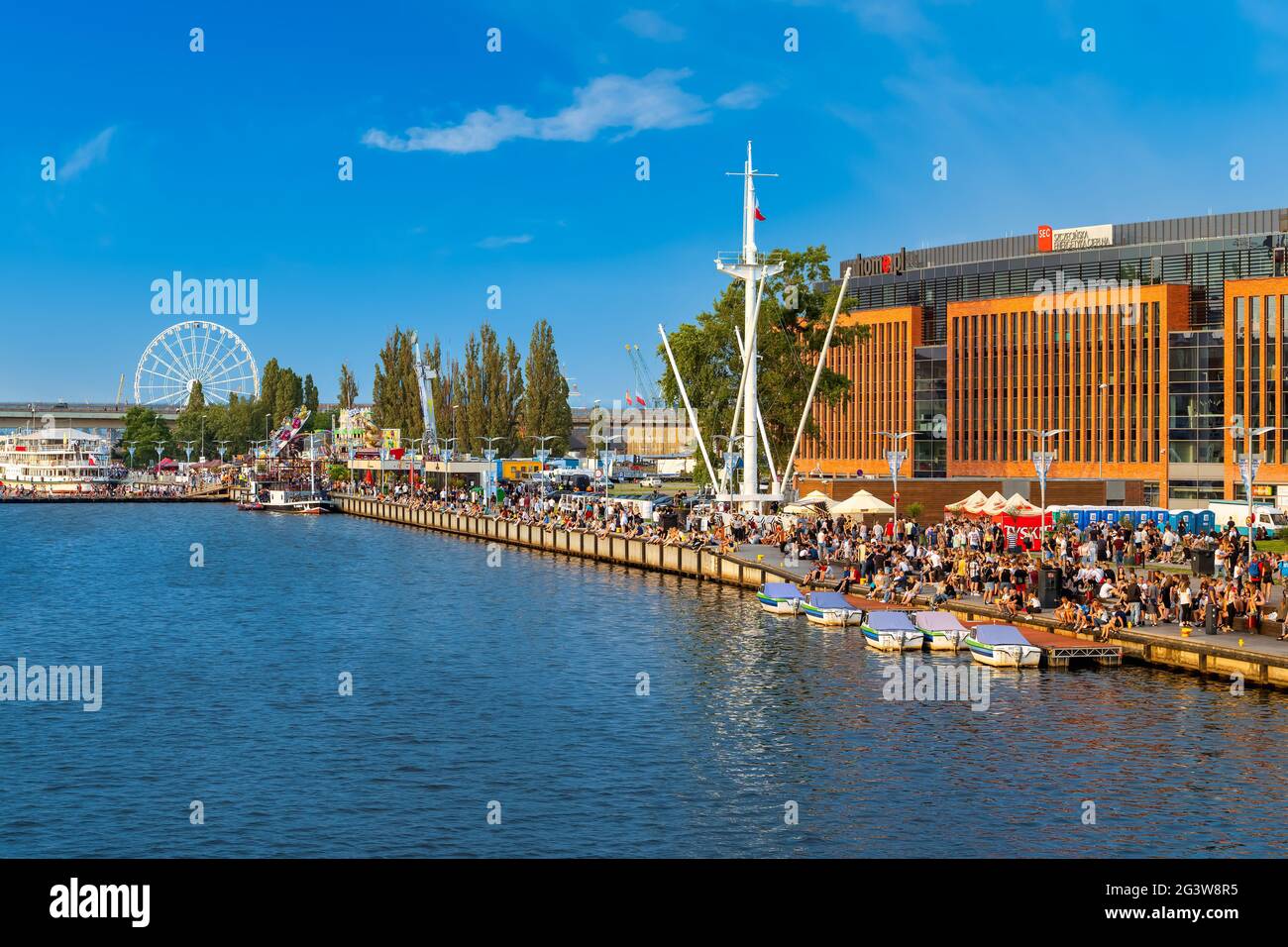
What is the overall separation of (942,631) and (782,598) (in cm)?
1326

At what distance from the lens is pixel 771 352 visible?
110m

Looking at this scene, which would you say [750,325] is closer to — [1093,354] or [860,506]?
[860,506]

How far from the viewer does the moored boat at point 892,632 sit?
1927 inches

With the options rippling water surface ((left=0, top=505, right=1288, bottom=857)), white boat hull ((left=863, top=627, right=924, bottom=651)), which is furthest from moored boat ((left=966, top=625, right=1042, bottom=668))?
white boat hull ((left=863, top=627, right=924, bottom=651))

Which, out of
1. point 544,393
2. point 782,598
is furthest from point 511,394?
point 782,598

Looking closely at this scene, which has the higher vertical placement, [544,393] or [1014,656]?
[544,393]

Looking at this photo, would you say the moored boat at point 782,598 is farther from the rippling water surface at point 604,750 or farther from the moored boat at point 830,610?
the moored boat at point 830,610

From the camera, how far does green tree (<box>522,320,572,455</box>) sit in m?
178

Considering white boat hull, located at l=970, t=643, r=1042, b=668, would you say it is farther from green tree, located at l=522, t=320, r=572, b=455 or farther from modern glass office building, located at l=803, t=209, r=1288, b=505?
green tree, located at l=522, t=320, r=572, b=455

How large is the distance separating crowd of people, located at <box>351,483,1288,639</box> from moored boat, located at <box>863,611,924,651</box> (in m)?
3.95

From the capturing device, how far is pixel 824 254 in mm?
110500
